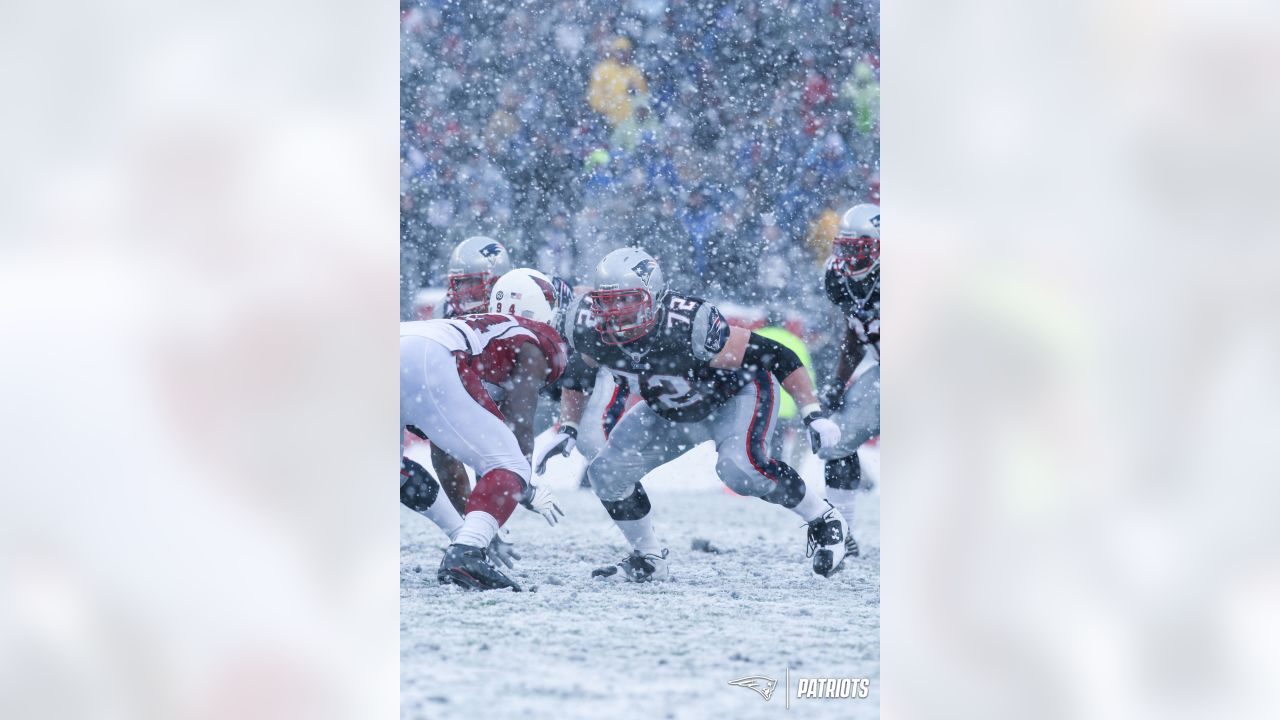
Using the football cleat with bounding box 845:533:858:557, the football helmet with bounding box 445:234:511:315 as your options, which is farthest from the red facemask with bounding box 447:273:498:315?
the football cleat with bounding box 845:533:858:557

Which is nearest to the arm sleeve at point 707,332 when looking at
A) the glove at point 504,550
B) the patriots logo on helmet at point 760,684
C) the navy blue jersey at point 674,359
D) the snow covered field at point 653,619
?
the navy blue jersey at point 674,359

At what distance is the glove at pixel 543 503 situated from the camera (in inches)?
107

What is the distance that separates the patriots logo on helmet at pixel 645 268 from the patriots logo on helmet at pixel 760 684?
37.1 inches

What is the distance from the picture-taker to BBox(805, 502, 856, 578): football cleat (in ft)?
8.91

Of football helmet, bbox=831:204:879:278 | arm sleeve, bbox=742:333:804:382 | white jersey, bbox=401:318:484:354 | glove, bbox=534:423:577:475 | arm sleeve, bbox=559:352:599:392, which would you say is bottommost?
glove, bbox=534:423:577:475

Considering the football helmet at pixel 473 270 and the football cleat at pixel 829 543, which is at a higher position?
Result: the football helmet at pixel 473 270

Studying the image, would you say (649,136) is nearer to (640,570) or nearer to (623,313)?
(623,313)

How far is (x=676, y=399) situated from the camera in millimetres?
2730

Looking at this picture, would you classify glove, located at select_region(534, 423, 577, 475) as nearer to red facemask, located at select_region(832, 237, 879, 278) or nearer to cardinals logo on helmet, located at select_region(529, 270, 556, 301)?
cardinals logo on helmet, located at select_region(529, 270, 556, 301)

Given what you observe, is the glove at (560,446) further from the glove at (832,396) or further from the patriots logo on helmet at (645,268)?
the glove at (832,396)

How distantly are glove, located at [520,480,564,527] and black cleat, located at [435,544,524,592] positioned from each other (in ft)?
0.52

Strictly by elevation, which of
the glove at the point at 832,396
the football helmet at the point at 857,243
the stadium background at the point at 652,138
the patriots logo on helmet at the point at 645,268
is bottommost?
the glove at the point at 832,396
